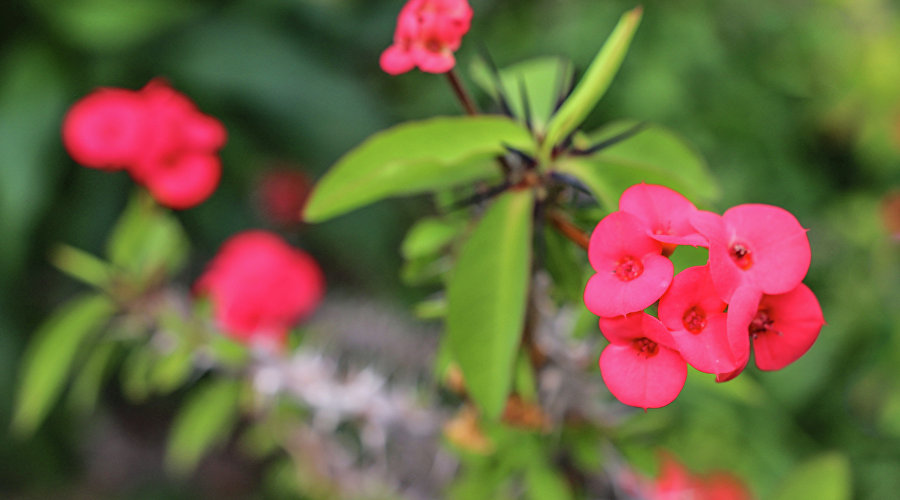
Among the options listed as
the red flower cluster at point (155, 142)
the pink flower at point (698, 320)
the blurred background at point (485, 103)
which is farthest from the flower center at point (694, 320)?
the blurred background at point (485, 103)

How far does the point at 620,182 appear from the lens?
1.33 ft

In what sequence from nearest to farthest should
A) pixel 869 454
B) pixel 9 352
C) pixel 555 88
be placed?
pixel 555 88 → pixel 869 454 → pixel 9 352

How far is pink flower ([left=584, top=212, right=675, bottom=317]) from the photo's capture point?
11.1 inches

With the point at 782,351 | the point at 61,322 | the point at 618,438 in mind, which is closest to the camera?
the point at 782,351

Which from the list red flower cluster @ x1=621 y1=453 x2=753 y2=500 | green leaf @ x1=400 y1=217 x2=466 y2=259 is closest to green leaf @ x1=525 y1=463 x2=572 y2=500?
red flower cluster @ x1=621 y1=453 x2=753 y2=500

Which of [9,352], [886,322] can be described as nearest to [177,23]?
[9,352]

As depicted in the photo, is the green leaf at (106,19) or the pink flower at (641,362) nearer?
the pink flower at (641,362)

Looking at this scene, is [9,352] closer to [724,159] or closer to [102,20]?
[102,20]

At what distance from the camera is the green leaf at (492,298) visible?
1.33ft

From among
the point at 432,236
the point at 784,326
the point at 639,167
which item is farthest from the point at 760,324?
the point at 432,236

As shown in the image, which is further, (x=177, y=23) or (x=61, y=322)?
(x=177, y=23)

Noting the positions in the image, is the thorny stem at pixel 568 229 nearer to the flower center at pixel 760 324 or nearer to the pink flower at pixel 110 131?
the flower center at pixel 760 324

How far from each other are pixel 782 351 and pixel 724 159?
113 cm

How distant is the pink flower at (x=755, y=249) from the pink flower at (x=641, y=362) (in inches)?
1.3
